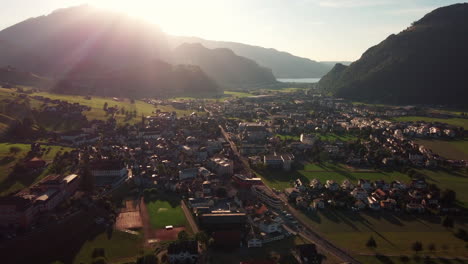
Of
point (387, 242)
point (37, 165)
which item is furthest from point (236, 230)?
point (37, 165)

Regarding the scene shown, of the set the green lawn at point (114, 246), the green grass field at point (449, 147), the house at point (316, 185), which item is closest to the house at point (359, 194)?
the house at point (316, 185)

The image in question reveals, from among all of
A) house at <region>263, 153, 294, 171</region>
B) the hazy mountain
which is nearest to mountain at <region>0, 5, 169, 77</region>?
the hazy mountain

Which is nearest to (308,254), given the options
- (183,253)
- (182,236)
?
(183,253)

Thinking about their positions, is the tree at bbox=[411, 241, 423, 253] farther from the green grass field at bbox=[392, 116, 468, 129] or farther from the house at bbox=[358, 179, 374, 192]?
the green grass field at bbox=[392, 116, 468, 129]

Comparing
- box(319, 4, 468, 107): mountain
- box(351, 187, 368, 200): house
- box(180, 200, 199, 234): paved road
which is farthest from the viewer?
box(319, 4, 468, 107): mountain

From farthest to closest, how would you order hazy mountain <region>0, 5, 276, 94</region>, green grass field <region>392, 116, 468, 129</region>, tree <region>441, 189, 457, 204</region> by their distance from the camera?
hazy mountain <region>0, 5, 276, 94</region>, green grass field <region>392, 116, 468, 129</region>, tree <region>441, 189, 457, 204</region>

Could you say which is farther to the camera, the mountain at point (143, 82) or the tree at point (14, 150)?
the mountain at point (143, 82)

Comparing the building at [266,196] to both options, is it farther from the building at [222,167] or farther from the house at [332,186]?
the house at [332,186]
